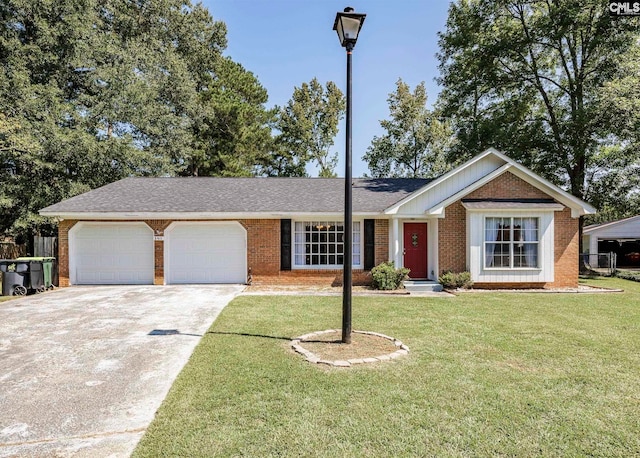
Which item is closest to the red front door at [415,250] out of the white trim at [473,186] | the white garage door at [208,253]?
the white trim at [473,186]

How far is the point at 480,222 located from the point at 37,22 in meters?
23.2

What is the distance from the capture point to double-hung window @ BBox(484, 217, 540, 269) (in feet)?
42.3

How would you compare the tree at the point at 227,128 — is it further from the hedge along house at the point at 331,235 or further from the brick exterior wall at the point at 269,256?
the brick exterior wall at the point at 269,256

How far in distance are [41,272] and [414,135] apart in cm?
2710

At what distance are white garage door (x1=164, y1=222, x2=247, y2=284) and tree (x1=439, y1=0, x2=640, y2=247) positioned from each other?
15.0 m

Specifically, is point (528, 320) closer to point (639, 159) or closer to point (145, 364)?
point (145, 364)

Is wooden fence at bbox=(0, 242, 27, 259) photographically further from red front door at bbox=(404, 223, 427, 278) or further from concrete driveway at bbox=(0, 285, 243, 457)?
red front door at bbox=(404, 223, 427, 278)

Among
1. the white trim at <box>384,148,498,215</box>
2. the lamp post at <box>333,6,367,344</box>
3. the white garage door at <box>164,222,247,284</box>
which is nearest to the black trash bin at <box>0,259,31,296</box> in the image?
the white garage door at <box>164,222,247,284</box>

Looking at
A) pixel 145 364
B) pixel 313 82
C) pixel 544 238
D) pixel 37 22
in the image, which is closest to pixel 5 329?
pixel 145 364

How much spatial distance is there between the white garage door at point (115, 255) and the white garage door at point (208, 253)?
0.99 meters

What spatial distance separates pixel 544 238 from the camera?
12812mm

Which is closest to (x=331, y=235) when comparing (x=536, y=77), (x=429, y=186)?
(x=429, y=186)

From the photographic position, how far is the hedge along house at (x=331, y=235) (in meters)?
12.9

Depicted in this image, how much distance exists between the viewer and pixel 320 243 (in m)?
14.0
